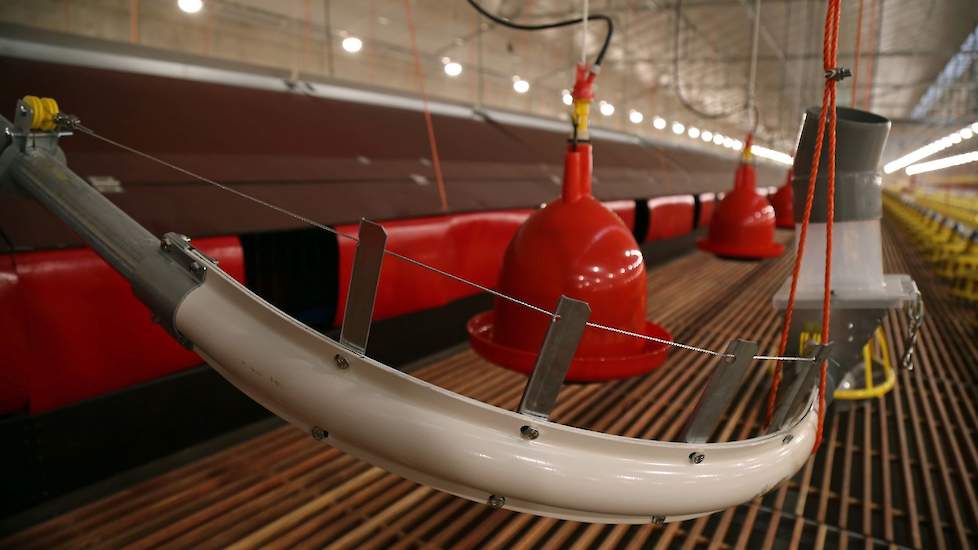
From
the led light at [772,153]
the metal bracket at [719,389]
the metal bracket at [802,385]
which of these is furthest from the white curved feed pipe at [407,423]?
the led light at [772,153]

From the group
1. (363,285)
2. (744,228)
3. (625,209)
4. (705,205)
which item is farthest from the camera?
(705,205)

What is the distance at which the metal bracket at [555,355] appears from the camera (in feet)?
2.03

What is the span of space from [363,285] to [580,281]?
0.33 m

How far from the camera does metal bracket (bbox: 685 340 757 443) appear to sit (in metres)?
0.75

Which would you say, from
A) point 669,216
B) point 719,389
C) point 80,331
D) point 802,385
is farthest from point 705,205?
point 80,331

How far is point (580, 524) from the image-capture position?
59.7 inches

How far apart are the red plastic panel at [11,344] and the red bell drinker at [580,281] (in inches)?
40.4

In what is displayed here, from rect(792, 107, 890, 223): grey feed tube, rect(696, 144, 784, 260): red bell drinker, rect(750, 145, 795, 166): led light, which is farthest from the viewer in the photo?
rect(750, 145, 795, 166): led light

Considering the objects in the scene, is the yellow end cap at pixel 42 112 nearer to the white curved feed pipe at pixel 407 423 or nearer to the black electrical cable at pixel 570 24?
the white curved feed pipe at pixel 407 423

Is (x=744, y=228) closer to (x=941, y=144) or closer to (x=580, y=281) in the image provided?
(x=580, y=281)

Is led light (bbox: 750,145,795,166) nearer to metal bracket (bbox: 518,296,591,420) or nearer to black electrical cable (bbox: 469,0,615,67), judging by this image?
black electrical cable (bbox: 469,0,615,67)

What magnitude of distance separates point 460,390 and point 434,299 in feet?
1.43

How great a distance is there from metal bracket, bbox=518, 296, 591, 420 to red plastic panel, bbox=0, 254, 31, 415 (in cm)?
115

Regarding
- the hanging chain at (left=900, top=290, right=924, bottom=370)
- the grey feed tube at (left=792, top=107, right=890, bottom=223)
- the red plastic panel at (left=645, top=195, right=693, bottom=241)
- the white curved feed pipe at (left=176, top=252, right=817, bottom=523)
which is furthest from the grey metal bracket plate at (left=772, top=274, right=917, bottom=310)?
the red plastic panel at (left=645, top=195, right=693, bottom=241)
